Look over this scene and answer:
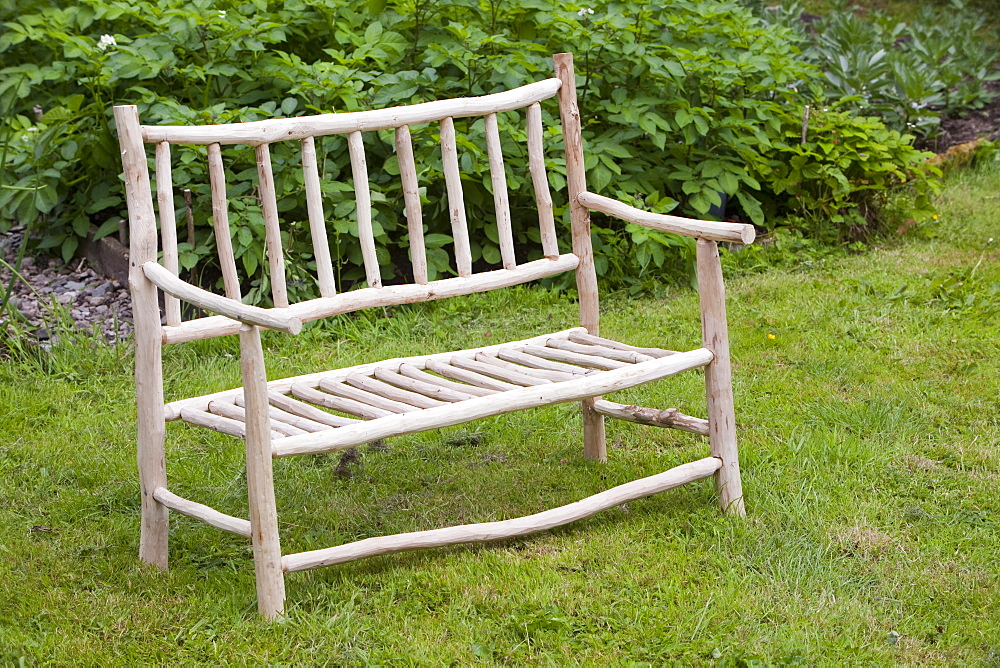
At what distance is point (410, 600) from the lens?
248 centimetres

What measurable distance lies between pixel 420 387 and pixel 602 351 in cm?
53

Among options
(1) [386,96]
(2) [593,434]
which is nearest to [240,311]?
(2) [593,434]

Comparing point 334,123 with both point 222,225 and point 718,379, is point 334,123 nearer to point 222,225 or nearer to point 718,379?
point 222,225

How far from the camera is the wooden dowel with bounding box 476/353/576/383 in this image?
2707 millimetres

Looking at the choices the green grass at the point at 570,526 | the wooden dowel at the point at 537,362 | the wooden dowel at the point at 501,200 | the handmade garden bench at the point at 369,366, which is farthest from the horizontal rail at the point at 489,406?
the wooden dowel at the point at 501,200

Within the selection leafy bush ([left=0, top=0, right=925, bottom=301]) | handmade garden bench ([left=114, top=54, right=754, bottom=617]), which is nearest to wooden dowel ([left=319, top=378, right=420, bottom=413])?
handmade garden bench ([left=114, top=54, right=754, bottom=617])

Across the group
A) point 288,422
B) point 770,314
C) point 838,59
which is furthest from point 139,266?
point 838,59

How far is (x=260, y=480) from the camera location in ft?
7.50

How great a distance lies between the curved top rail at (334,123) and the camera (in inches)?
98.3

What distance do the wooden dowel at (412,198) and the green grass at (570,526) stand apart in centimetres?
66

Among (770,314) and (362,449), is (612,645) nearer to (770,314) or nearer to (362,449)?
(362,449)

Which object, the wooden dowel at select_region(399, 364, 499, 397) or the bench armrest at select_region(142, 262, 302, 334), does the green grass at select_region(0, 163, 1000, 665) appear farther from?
the bench armrest at select_region(142, 262, 302, 334)

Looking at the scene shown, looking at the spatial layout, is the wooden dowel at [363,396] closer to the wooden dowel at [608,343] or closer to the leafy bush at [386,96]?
the wooden dowel at [608,343]

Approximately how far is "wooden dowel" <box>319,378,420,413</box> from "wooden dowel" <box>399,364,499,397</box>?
15 cm
